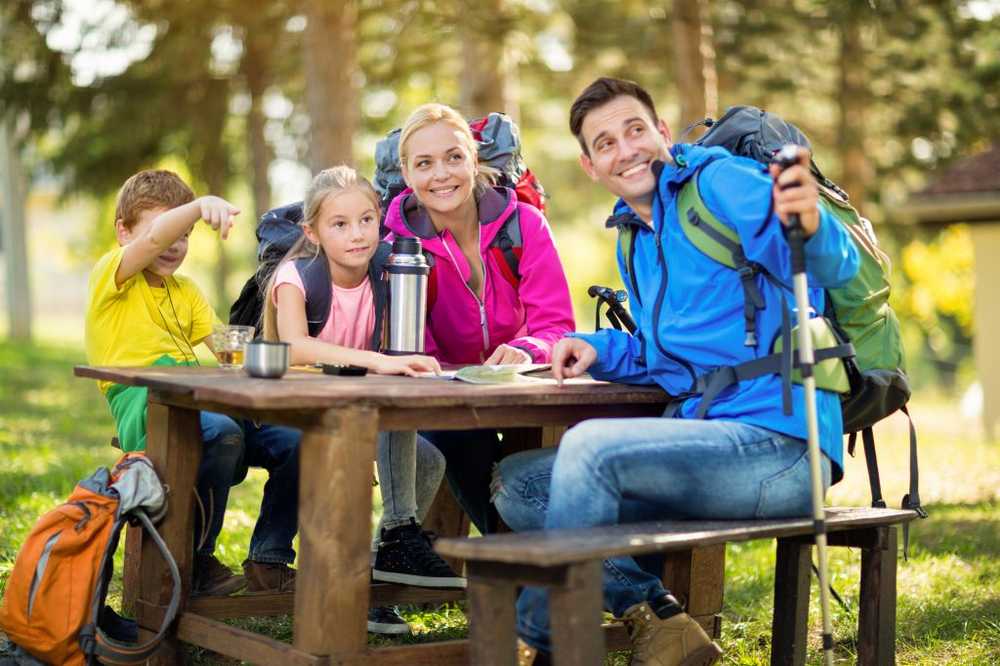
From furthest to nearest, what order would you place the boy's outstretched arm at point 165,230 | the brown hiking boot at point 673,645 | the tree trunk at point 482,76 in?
1. the tree trunk at point 482,76
2. the boy's outstretched arm at point 165,230
3. the brown hiking boot at point 673,645

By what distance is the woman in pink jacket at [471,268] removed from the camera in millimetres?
5246

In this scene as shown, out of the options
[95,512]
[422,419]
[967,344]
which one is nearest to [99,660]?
[95,512]

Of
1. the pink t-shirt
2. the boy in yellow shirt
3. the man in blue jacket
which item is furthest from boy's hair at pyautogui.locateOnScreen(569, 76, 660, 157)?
the boy in yellow shirt

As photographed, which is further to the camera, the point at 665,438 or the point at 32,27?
the point at 32,27

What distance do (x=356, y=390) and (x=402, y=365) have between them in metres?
0.73

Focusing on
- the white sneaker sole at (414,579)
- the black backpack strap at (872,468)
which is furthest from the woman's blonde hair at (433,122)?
the black backpack strap at (872,468)

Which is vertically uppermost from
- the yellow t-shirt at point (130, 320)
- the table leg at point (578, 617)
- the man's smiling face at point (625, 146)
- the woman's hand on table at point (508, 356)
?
the man's smiling face at point (625, 146)

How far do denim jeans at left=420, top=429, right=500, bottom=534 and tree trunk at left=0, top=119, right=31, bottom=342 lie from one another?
24.9 meters

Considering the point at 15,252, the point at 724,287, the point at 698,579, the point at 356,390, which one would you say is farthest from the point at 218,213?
the point at 15,252

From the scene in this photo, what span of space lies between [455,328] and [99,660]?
1755mm

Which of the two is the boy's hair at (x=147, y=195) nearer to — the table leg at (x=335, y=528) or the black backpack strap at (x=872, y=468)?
the table leg at (x=335, y=528)

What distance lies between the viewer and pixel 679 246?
4332 mm

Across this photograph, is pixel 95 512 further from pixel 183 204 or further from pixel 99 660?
pixel 183 204

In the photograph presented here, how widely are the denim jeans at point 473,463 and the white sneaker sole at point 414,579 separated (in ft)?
0.99
